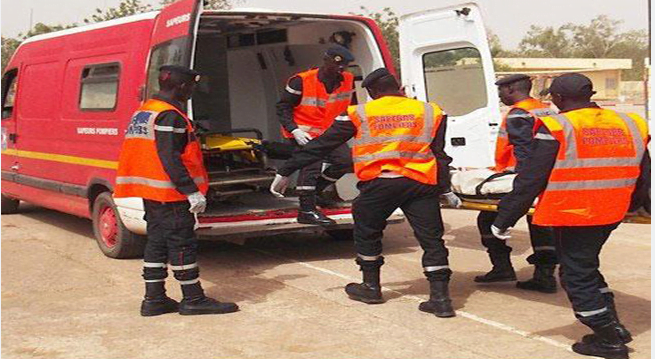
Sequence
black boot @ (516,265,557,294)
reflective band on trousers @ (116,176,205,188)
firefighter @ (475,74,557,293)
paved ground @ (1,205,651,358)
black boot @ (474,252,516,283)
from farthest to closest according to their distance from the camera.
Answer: black boot @ (474,252,516,283)
black boot @ (516,265,557,294)
firefighter @ (475,74,557,293)
reflective band on trousers @ (116,176,205,188)
paved ground @ (1,205,651,358)

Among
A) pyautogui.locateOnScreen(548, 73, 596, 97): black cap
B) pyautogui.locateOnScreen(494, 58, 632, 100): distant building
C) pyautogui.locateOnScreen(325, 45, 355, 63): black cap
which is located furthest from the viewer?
pyautogui.locateOnScreen(494, 58, 632, 100): distant building

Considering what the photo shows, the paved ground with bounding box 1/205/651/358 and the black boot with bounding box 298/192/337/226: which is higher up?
the black boot with bounding box 298/192/337/226

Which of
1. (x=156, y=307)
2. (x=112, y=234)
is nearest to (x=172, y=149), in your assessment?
(x=156, y=307)

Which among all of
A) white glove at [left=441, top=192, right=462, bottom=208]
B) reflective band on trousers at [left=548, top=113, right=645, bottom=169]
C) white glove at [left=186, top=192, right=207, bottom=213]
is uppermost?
reflective band on trousers at [left=548, top=113, right=645, bottom=169]

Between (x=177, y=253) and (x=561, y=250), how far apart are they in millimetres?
2443

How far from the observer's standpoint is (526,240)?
8.72 m

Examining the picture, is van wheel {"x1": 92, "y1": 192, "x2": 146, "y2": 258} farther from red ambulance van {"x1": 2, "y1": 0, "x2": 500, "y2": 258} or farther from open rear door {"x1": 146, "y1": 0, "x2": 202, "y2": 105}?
open rear door {"x1": 146, "y1": 0, "x2": 202, "y2": 105}

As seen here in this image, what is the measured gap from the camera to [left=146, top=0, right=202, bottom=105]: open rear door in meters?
6.74

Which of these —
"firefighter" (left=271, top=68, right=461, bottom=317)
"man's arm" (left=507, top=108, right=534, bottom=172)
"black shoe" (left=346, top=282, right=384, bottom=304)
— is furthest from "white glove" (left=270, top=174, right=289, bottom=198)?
"man's arm" (left=507, top=108, right=534, bottom=172)

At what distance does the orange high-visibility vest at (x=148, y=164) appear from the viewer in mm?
5695

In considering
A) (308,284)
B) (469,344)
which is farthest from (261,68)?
(469,344)

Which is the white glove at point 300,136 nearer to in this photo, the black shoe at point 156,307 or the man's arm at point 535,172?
the black shoe at point 156,307

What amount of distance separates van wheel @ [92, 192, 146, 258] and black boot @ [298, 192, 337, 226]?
58.2 inches

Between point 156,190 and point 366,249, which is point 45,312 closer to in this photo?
point 156,190
